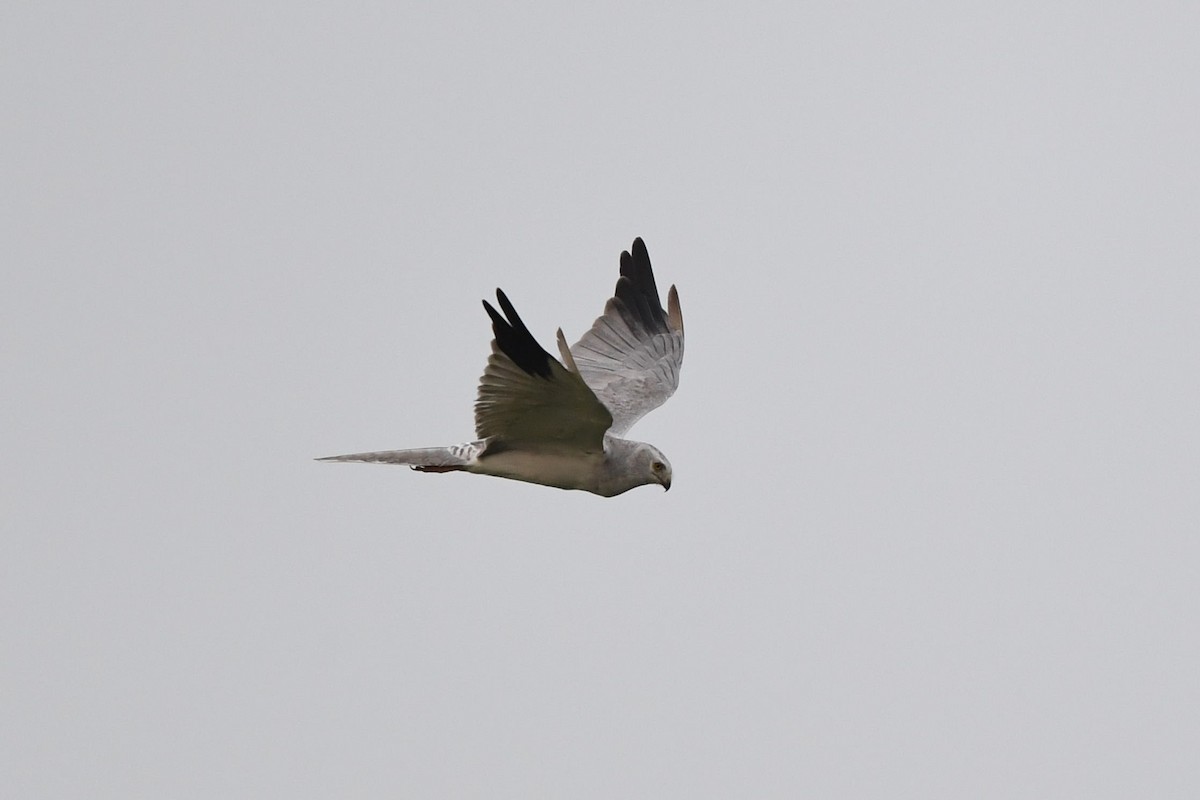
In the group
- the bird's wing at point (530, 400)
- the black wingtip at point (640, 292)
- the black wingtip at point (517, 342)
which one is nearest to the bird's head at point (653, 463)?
the bird's wing at point (530, 400)

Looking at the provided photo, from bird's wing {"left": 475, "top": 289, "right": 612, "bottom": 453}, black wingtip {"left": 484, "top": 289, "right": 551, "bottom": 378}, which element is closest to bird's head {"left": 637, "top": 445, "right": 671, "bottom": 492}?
bird's wing {"left": 475, "top": 289, "right": 612, "bottom": 453}

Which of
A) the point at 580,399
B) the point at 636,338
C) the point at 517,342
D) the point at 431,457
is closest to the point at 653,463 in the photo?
the point at 580,399

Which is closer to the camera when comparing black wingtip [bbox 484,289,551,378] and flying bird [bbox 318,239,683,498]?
black wingtip [bbox 484,289,551,378]

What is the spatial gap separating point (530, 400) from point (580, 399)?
37cm

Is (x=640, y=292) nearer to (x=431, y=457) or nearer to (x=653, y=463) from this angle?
(x=653, y=463)

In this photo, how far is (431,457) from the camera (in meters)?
12.9

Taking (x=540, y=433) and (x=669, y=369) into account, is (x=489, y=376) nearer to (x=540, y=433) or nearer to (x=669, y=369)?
(x=540, y=433)

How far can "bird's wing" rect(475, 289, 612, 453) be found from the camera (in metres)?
11.2

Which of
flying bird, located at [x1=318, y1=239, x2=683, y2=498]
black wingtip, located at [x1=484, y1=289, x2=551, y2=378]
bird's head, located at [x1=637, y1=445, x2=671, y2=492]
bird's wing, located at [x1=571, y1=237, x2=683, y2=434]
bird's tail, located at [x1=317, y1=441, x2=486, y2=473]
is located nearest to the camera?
black wingtip, located at [x1=484, y1=289, x2=551, y2=378]

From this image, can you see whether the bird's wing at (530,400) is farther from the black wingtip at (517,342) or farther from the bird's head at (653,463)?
the bird's head at (653,463)

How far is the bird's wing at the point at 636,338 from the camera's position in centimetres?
1530

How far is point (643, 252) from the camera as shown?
1541 cm

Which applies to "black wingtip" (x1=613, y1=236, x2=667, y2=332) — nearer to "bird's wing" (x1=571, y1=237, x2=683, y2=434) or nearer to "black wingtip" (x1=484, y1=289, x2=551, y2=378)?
"bird's wing" (x1=571, y1=237, x2=683, y2=434)

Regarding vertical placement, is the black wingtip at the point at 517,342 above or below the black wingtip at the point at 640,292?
below
